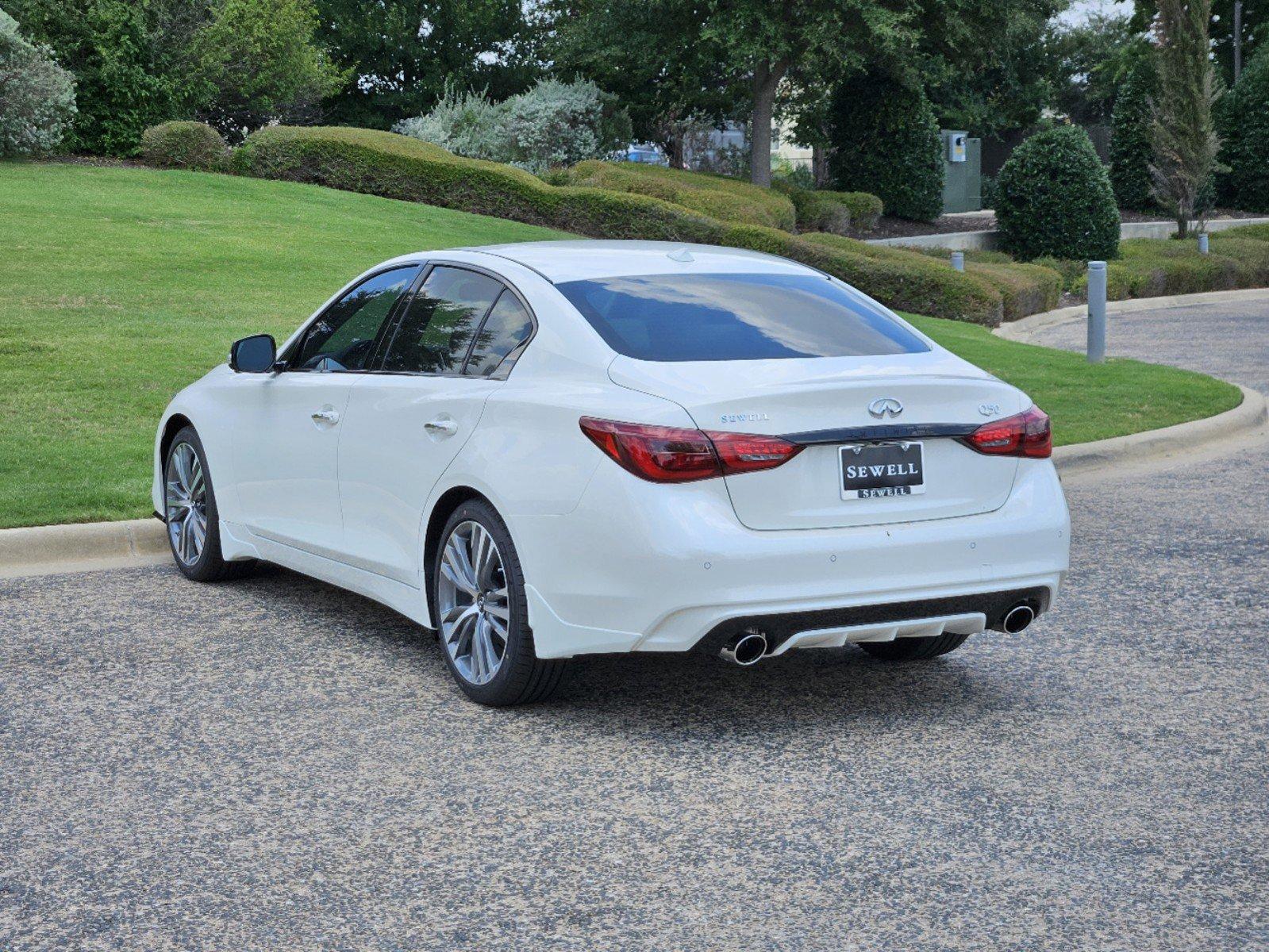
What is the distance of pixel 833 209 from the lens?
113 feet

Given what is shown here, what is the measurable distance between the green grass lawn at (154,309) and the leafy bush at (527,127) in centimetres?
911

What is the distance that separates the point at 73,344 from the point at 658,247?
856cm

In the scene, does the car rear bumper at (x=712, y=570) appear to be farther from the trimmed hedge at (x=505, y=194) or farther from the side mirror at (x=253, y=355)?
the trimmed hedge at (x=505, y=194)

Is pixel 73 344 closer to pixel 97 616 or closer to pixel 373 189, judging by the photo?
pixel 97 616

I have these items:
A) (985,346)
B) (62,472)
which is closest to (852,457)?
(62,472)

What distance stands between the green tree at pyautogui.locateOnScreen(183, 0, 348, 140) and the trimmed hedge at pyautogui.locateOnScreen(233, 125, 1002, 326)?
23.3 feet

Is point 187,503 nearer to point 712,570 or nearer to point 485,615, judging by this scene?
point 485,615

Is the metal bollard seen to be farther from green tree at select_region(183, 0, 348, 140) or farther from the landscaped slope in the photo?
green tree at select_region(183, 0, 348, 140)

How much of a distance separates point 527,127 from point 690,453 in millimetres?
30770

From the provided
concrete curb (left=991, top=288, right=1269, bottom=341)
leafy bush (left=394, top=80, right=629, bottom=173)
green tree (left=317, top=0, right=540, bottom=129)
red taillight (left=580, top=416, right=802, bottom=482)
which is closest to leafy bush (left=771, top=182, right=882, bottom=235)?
A: leafy bush (left=394, top=80, right=629, bottom=173)

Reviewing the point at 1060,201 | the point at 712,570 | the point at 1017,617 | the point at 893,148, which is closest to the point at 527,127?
the point at 893,148

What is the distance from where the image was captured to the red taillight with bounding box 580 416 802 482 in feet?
15.6

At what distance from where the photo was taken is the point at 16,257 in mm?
16984

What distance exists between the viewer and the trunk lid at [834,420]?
4805 mm
